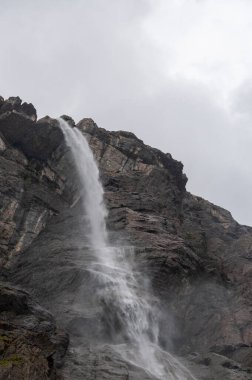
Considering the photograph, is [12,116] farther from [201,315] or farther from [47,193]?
[201,315]

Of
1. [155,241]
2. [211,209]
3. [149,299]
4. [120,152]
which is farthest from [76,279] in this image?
[211,209]

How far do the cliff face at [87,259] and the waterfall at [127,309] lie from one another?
4.24ft

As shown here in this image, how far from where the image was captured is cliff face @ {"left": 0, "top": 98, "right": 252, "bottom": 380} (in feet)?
114

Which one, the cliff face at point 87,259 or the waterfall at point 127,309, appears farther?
the waterfall at point 127,309

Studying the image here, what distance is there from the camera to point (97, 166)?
3194 inches

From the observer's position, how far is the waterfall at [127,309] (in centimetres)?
3866

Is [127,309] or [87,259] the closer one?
[127,309]

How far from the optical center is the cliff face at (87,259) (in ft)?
114

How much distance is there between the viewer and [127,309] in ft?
150

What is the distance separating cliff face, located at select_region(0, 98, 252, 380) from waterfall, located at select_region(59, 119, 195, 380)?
129 cm

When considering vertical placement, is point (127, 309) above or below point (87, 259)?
below

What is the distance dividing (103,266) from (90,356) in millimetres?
16088

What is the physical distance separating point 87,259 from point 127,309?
8.81 meters

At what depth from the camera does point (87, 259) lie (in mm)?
52438
